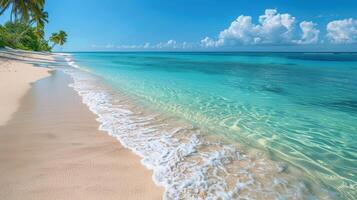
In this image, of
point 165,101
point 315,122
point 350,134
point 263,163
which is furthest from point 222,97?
point 263,163

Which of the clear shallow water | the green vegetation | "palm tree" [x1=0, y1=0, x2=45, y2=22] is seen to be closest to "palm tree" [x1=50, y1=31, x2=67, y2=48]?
the green vegetation

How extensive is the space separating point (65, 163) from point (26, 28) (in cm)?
7070

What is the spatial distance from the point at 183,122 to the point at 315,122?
4042 millimetres

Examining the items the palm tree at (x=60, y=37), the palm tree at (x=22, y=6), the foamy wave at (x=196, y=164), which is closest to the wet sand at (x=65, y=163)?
the foamy wave at (x=196, y=164)

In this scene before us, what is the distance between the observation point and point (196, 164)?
392cm

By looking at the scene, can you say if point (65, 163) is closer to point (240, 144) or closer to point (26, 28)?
point (240, 144)

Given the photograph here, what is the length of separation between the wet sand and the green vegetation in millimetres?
28106

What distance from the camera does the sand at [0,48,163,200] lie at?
2.94 metres

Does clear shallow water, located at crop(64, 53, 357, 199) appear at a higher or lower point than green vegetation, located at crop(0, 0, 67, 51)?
lower

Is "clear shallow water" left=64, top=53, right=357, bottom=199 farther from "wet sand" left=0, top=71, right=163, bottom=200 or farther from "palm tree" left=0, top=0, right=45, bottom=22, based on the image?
"palm tree" left=0, top=0, right=45, bottom=22

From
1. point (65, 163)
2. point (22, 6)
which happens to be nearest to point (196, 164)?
point (65, 163)

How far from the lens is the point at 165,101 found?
9.05 metres

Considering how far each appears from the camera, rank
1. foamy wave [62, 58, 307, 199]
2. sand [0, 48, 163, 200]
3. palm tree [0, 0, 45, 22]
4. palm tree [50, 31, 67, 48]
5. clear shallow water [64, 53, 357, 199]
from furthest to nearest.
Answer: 1. palm tree [50, 31, 67, 48]
2. palm tree [0, 0, 45, 22]
3. clear shallow water [64, 53, 357, 199]
4. foamy wave [62, 58, 307, 199]
5. sand [0, 48, 163, 200]

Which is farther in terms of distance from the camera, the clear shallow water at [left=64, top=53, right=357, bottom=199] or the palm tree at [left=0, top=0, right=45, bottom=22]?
the palm tree at [left=0, top=0, right=45, bottom=22]
